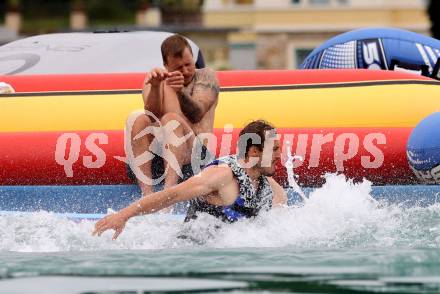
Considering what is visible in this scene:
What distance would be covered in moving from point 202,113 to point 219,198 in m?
1.24

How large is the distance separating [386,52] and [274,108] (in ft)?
5.18

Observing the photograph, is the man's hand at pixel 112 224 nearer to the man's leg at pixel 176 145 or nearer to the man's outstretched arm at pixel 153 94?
the man's leg at pixel 176 145

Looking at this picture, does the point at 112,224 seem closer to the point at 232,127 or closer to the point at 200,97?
the point at 200,97

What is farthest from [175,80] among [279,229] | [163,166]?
[279,229]

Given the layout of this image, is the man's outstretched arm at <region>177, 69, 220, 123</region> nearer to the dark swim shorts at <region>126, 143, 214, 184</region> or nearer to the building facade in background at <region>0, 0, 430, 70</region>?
the dark swim shorts at <region>126, 143, 214, 184</region>

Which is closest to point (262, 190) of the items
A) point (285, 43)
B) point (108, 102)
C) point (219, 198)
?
point (219, 198)

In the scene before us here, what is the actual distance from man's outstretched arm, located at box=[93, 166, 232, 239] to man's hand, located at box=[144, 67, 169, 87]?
115 cm

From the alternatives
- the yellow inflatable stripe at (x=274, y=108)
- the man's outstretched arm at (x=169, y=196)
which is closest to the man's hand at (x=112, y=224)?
the man's outstretched arm at (x=169, y=196)

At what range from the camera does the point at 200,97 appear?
7023 mm

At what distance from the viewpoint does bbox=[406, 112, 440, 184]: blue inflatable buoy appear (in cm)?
675

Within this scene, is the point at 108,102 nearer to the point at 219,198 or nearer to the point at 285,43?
the point at 219,198

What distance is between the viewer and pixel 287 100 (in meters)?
7.50

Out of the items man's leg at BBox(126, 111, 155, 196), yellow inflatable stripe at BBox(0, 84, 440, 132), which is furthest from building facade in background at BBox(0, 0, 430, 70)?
man's leg at BBox(126, 111, 155, 196)

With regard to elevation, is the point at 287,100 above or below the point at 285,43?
above
